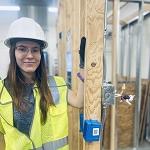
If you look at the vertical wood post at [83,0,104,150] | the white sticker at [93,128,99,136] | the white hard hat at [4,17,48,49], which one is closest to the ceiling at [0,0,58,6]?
the white hard hat at [4,17,48,49]

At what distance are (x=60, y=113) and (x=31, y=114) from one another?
0.16 m

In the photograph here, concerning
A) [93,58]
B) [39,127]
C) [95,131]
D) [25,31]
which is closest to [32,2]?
[25,31]

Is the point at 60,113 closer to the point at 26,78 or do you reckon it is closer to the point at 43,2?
the point at 26,78

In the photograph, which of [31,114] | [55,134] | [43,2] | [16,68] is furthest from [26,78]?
[43,2]

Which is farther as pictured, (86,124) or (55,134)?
(55,134)

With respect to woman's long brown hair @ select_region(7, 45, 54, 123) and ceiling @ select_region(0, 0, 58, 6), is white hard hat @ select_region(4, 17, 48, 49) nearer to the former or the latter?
woman's long brown hair @ select_region(7, 45, 54, 123)

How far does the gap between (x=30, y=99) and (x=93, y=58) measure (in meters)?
0.47

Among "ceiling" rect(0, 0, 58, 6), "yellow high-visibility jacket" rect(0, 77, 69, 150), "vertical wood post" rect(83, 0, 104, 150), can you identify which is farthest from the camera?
"ceiling" rect(0, 0, 58, 6)

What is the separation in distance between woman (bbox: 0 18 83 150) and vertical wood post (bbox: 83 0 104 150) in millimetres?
299

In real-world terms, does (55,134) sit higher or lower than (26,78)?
lower

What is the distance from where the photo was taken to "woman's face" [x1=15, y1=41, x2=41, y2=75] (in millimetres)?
1294

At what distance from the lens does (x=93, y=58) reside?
1.07 metres

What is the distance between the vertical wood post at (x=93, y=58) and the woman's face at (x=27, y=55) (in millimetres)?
356

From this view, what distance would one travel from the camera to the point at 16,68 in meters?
1.34
